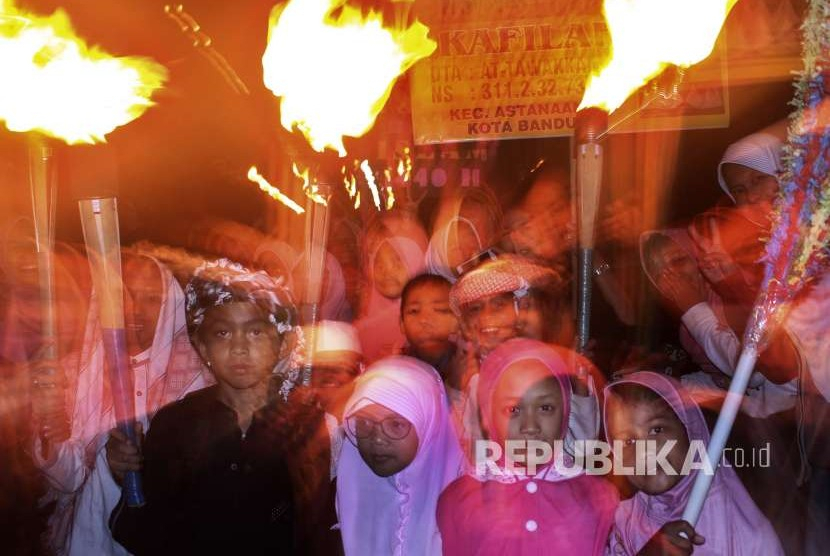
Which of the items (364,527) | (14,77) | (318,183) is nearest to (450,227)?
(318,183)

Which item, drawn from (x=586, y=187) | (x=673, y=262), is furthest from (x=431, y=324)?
(x=673, y=262)

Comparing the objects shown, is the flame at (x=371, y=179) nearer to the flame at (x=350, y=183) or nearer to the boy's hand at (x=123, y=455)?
the flame at (x=350, y=183)

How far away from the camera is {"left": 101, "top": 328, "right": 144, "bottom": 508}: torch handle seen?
335cm

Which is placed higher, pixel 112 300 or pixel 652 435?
pixel 112 300

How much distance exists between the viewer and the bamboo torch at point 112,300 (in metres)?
3.34

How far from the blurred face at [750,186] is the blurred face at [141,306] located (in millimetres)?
2889

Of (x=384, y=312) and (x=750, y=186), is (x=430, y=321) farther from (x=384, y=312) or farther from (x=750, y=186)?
(x=750, y=186)

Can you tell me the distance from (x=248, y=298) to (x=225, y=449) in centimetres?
63

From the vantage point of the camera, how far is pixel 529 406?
3012 millimetres

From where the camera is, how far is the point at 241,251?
5.47m

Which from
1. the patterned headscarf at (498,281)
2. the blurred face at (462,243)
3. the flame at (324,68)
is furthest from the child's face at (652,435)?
the flame at (324,68)

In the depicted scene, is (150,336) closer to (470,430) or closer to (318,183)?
(318,183)

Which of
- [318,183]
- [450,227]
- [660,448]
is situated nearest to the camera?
[660,448]

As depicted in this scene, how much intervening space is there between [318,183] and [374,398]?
4.00 ft
